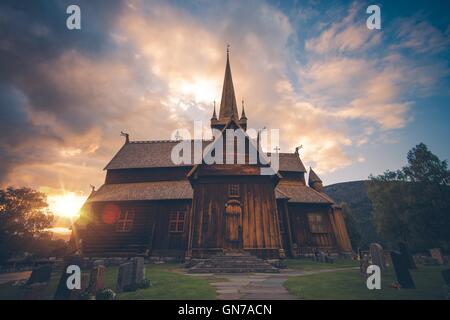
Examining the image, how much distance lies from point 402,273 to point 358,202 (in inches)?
2252

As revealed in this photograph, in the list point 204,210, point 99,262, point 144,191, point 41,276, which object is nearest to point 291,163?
point 204,210

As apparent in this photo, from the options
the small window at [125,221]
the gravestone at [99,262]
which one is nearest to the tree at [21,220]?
the gravestone at [99,262]

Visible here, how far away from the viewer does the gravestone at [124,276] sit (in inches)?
341

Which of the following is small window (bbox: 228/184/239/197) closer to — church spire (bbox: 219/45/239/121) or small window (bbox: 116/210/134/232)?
small window (bbox: 116/210/134/232)

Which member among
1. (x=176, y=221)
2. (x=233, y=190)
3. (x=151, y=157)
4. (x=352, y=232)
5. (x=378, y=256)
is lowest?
(x=378, y=256)

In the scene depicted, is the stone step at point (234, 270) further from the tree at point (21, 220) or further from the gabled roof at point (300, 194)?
the tree at point (21, 220)

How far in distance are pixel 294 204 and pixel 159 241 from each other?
1389 cm

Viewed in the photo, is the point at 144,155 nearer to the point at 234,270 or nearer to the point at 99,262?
the point at 99,262

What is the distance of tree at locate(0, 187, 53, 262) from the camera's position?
71.4ft

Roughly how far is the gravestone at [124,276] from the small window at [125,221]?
13.1m

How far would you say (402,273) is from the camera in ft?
27.8

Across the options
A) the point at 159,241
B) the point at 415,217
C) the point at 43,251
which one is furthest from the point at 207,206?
the point at 415,217

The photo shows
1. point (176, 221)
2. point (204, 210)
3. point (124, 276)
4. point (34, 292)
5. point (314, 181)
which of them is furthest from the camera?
point (314, 181)
